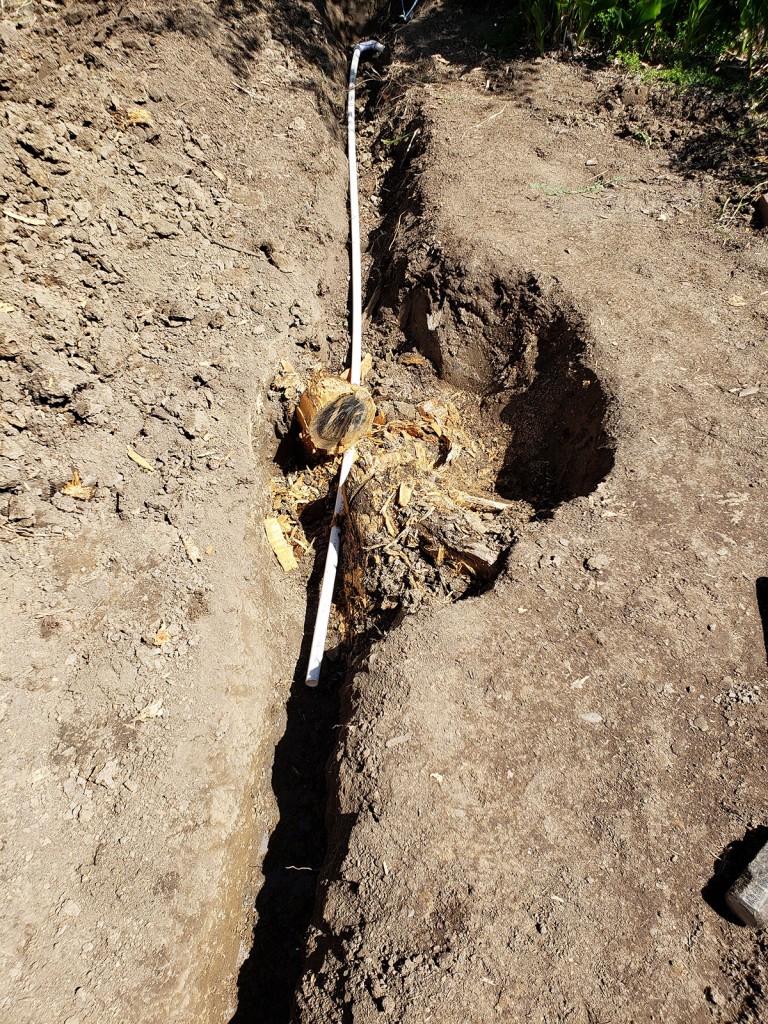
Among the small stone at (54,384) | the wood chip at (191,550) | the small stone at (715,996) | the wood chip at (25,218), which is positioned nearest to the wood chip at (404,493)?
the wood chip at (191,550)

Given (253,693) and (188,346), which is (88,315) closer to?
(188,346)

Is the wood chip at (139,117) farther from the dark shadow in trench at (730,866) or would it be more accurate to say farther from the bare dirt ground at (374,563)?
the dark shadow in trench at (730,866)

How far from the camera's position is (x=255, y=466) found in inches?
138

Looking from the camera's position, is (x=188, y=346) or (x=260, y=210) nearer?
(x=188, y=346)

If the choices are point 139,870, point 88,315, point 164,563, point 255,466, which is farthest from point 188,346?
point 139,870

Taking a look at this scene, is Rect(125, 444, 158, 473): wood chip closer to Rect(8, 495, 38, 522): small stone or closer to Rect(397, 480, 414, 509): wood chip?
Rect(8, 495, 38, 522): small stone

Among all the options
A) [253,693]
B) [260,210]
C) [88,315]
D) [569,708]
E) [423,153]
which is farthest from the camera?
[423,153]

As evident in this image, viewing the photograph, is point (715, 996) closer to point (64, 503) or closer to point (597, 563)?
point (597, 563)

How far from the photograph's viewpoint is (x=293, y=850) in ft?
8.86

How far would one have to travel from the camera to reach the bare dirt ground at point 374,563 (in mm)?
1995

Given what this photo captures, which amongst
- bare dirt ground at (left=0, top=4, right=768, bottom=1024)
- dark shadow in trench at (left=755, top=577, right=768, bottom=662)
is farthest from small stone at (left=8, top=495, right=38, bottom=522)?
dark shadow in trench at (left=755, top=577, right=768, bottom=662)

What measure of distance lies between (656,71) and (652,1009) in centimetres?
632

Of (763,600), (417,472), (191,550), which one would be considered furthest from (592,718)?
(191,550)

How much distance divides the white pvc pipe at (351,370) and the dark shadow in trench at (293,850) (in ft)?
0.43
